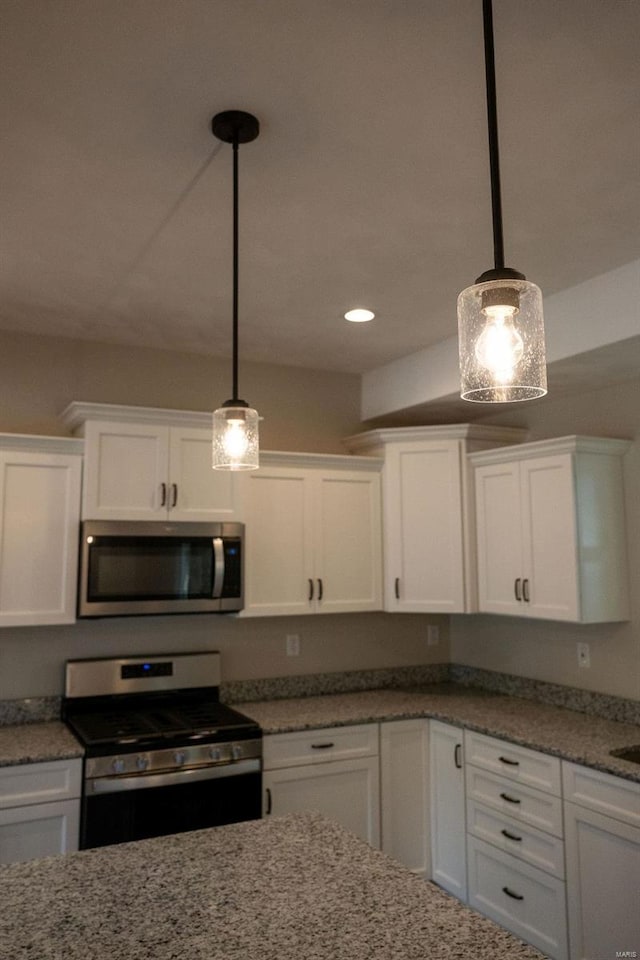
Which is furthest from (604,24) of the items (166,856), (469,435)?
(469,435)

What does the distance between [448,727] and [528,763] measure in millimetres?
540

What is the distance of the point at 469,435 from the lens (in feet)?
12.5

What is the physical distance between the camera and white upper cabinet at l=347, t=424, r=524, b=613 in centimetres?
374

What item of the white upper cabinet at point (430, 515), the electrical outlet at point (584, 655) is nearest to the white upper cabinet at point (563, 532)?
A: the white upper cabinet at point (430, 515)

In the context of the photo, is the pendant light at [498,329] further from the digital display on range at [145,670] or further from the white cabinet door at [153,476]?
the digital display on range at [145,670]

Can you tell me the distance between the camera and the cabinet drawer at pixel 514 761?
2.82 metres

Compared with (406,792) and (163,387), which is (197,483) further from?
(406,792)

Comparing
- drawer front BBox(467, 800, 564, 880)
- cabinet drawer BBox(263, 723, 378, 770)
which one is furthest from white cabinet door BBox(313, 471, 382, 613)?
drawer front BBox(467, 800, 564, 880)

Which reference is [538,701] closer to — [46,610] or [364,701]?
[364,701]

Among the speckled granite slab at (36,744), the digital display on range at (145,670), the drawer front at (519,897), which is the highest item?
the digital display on range at (145,670)

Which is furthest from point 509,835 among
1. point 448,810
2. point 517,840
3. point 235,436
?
point 235,436

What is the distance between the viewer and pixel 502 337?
1.14 metres

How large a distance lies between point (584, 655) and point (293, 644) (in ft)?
4.96

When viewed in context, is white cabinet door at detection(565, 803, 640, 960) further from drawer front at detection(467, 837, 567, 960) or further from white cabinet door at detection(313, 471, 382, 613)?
white cabinet door at detection(313, 471, 382, 613)
